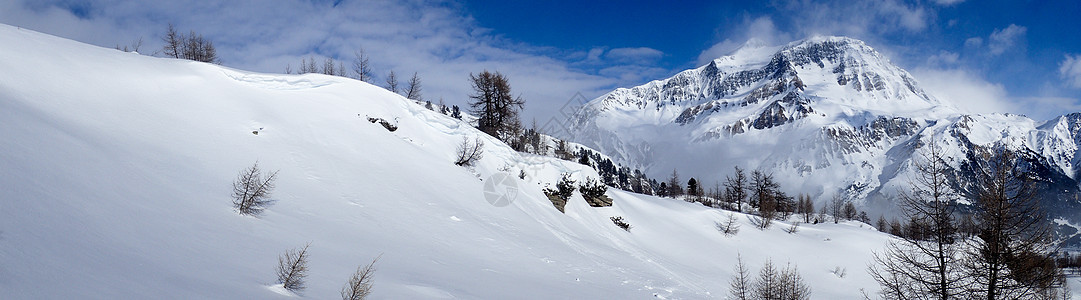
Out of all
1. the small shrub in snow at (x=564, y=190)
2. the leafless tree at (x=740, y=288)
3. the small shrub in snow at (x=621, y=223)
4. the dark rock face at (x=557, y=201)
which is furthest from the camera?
the small shrub in snow at (x=621, y=223)

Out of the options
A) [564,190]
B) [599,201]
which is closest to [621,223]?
[599,201]

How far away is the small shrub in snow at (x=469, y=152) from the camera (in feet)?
79.1

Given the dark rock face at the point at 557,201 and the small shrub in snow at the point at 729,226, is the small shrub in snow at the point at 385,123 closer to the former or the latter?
the dark rock face at the point at 557,201

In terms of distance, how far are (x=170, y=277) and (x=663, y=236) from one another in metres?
29.7

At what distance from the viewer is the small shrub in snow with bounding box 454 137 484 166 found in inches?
949

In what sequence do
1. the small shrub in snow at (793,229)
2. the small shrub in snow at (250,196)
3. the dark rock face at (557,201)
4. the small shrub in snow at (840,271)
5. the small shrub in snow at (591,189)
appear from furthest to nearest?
the small shrub in snow at (793,229) → the small shrub in snow at (840,271) → the small shrub in snow at (591,189) → the dark rock face at (557,201) → the small shrub in snow at (250,196)

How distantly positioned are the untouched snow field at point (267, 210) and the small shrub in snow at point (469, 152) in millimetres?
657

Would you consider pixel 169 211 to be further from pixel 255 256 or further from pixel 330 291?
pixel 330 291

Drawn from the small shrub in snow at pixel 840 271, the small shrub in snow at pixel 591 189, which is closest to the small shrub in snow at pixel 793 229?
the small shrub in snow at pixel 840 271

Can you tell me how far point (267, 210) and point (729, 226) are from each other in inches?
1360

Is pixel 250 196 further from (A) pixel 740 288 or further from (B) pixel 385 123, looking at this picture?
(A) pixel 740 288

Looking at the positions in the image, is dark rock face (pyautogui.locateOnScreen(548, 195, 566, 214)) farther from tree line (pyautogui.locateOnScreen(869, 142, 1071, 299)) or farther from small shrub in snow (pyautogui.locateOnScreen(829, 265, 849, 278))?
small shrub in snow (pyautogui.locateOnScreen(829, 265, 849, 278))

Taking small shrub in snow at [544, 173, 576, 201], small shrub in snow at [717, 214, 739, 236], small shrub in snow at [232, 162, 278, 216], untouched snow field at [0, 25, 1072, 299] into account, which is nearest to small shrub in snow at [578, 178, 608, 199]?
untouched snow field at [0, 25, 1072, 299]

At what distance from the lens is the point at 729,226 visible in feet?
119
